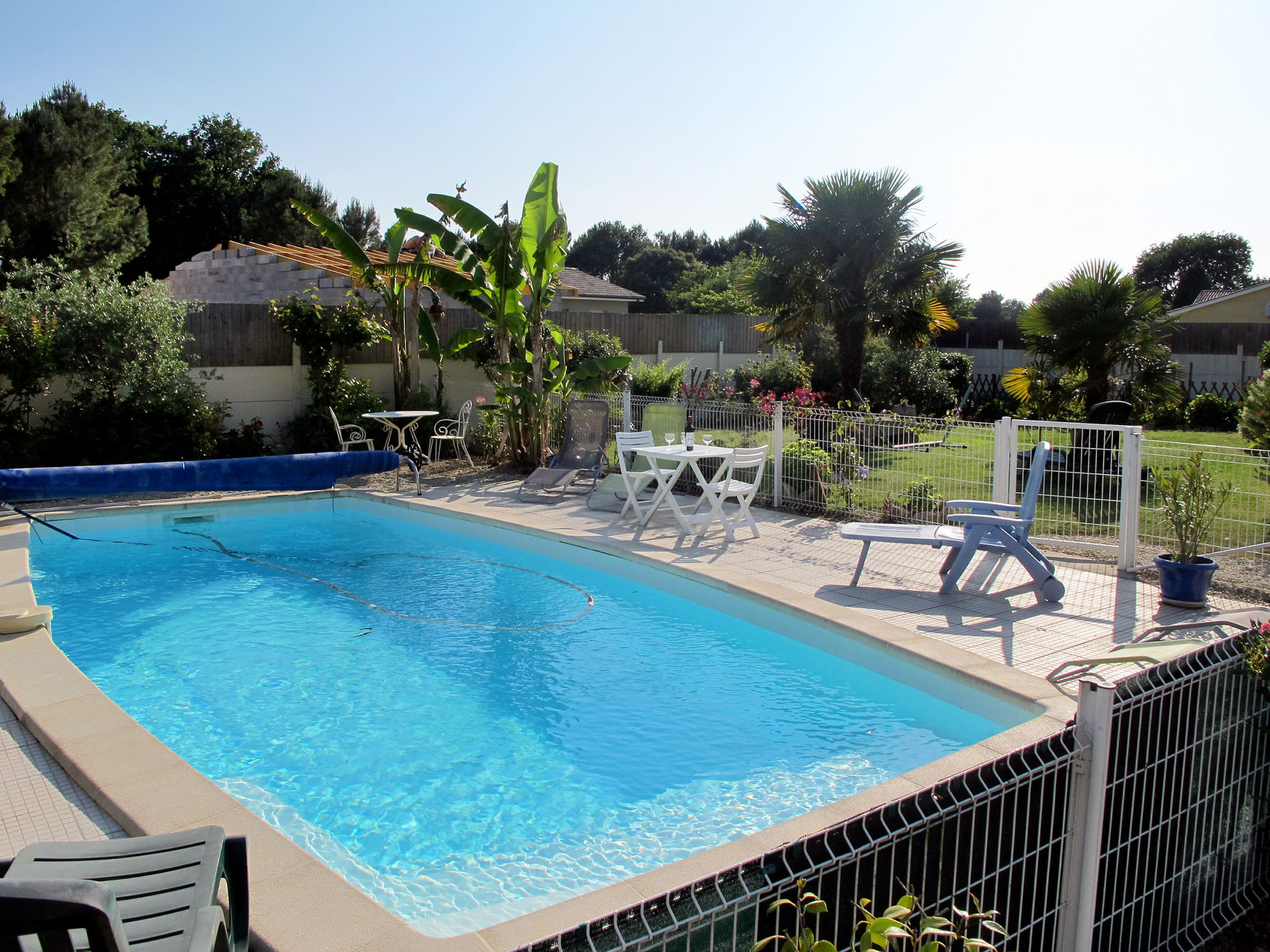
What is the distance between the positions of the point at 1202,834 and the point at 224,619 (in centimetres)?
684

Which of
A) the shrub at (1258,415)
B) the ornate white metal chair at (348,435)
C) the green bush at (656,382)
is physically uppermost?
the green bush at (656,382)

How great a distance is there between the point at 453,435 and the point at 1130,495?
9896 mm

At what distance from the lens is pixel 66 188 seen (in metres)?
26.1

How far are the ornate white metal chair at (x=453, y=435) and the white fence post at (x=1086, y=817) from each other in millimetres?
11675

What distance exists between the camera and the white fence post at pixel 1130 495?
7.20 metres

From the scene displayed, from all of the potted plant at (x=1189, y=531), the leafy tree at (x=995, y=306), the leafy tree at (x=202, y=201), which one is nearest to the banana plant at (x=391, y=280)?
the potted plant at (x=1189, y=531)

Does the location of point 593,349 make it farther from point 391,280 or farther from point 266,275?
point 266,275

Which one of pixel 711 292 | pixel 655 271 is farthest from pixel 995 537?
pixel 655 271

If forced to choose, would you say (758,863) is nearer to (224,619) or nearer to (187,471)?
(224,619)

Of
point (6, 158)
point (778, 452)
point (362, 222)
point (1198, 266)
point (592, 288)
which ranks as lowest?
point (778, 452)

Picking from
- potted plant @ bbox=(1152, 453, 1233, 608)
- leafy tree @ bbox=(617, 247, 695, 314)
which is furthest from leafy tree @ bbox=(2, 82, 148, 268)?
leafy tree @ bbox=(617, 247, 695, 314)

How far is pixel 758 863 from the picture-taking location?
1.95 m

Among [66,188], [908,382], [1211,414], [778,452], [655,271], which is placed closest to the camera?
[778,452]

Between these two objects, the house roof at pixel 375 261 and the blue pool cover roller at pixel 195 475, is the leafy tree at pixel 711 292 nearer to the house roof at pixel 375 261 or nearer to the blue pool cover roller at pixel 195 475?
the house roof at pixel 375 261
